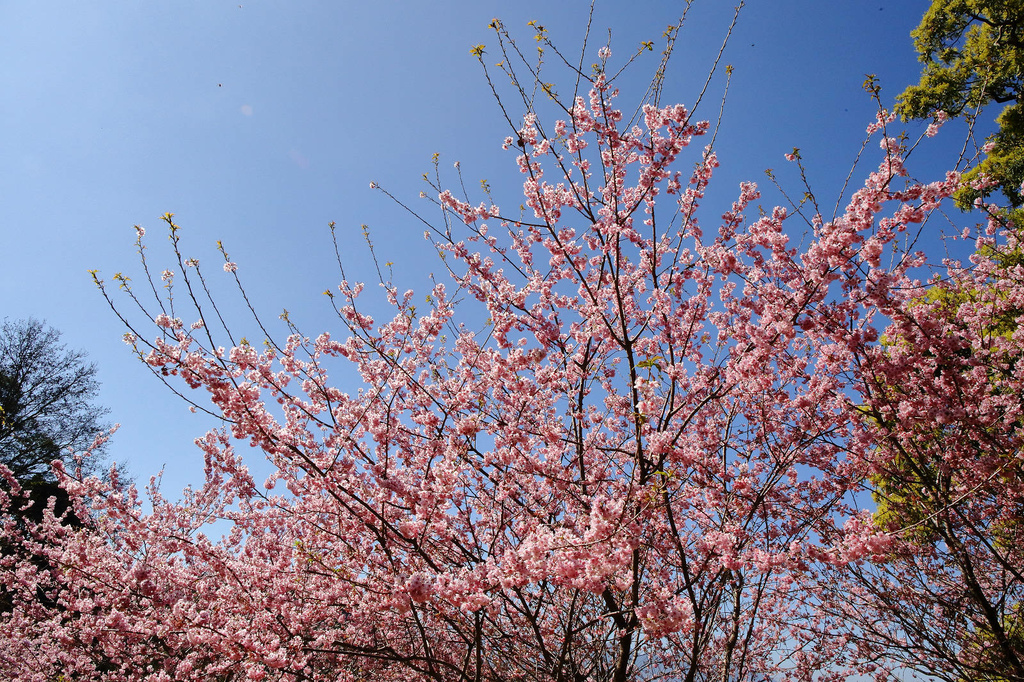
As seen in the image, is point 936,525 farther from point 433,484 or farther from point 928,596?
point 433,484

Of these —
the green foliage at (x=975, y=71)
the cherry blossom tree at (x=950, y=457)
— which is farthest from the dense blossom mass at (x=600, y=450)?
the green foliage at (x=975, y=71)

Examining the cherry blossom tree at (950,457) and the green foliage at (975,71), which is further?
the green foliage at (975,71)

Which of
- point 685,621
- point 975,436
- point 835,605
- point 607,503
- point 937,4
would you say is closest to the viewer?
point 685,621

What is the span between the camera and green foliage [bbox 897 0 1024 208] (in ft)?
35.3

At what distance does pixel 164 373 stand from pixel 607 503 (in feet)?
9.38

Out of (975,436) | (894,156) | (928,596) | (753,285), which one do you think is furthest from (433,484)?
(928,596)

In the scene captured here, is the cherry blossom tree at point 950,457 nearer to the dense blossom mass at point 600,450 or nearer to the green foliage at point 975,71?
the dense blossom mass at point 600,450

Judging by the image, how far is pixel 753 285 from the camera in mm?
4258

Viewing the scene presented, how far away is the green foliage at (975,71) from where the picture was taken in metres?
10.8

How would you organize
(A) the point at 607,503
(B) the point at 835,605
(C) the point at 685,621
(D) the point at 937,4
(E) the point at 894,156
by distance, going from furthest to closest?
1. (D) the point at 937,4
2. (B) the point at 835,605
3. (E) the point at 894,156
4. (A) the point at 607,503
5. (C) the point at 685,621

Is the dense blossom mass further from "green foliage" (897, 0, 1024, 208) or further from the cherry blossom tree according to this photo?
"green foliage" (897, 0, 1024, 208)

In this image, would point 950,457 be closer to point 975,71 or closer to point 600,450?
point 600,450

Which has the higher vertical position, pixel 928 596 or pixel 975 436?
pixel 975 436

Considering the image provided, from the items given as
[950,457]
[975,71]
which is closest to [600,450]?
[950,457]
